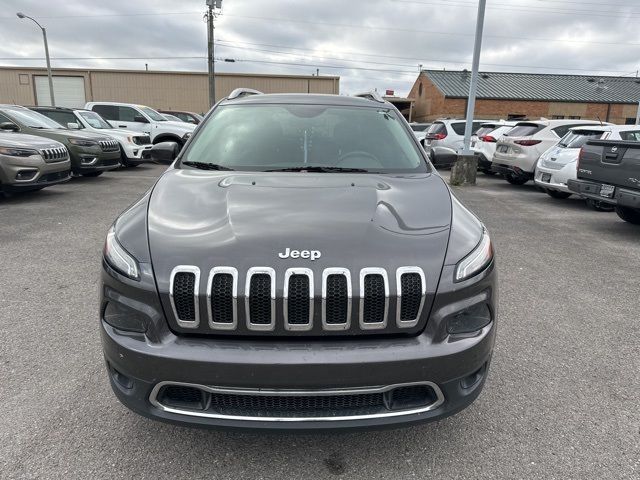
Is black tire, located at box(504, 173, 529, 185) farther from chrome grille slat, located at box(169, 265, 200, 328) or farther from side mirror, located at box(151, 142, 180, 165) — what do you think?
chrome grille slat, located at box(169, 265, 200, 328)

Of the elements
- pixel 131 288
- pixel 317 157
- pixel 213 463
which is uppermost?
pixel 317 157

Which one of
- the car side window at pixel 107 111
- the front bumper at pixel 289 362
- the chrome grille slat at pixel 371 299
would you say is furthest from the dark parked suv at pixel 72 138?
the chrome grille slat at pixel 371 299

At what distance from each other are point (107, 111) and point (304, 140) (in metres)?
14.7

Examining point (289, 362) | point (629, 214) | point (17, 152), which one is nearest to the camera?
point (289, 362)

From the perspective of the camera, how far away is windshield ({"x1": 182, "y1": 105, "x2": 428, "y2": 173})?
3.09m

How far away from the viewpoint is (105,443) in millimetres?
2219

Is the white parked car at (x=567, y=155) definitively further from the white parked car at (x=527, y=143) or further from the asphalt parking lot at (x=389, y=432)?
the asphalt parking lot at (x=389, y=432)

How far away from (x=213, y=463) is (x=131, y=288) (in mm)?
895

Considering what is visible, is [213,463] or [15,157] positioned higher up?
[15,157]

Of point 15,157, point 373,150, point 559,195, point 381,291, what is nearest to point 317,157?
point 373,150

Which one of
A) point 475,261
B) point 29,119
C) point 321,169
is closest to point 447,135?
point 29,119

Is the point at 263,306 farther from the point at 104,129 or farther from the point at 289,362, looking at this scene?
the point at 104,129

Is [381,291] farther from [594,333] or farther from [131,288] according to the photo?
[594,333]

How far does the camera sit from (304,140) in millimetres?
3275
